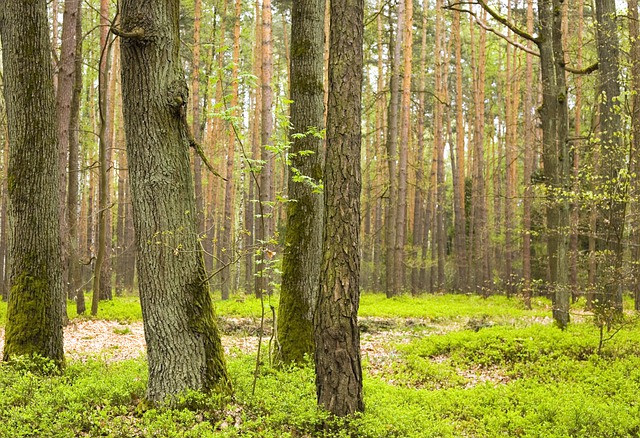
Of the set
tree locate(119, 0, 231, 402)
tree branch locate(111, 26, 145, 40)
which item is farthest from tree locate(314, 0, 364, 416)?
tree branch locate(111, 26, 145, 40)

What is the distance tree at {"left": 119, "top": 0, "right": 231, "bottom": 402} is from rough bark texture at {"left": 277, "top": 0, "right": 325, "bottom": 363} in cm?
180

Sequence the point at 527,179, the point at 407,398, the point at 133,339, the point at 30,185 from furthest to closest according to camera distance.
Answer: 1. the point at 527,179
2. the point at 133,339
3. the point at 30,185
4. the point at 407,398

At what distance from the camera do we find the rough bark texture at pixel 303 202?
22.0 feet

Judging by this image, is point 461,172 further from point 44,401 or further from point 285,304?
point 44,401

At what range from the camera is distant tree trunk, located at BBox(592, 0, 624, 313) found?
812cm

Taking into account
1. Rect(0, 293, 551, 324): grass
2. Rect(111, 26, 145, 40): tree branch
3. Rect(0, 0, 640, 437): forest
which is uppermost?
Rect(111, 26, 145, 40): tree branch

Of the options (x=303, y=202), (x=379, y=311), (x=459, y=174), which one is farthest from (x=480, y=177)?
(x=303, y=202)

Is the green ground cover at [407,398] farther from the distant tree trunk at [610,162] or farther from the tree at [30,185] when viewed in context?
the distant tree trunk at [610,162]

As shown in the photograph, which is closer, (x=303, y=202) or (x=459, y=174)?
(x=303, y=202)

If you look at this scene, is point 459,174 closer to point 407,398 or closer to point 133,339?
point 133,339

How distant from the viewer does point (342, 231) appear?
186 inches

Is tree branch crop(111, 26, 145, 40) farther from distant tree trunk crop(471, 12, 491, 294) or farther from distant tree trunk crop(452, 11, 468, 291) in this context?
distant tree trunk crop(452, 11, 468, 291)

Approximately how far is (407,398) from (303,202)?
2727 mm

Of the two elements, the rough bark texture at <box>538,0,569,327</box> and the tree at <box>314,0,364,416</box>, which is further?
the rough bark texture at <box>538,0,569,327</box>
